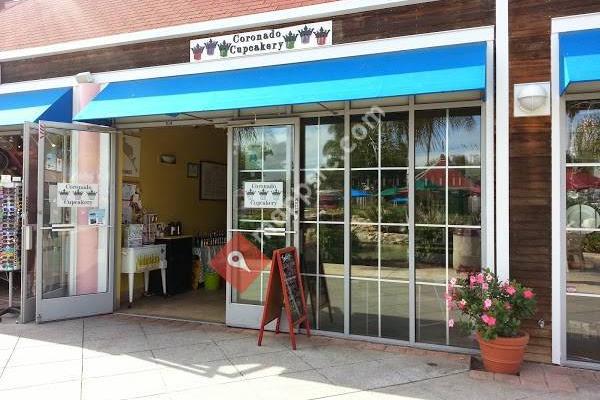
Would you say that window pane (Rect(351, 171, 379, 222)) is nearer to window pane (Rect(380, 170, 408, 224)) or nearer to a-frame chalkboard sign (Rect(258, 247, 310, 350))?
window pane (Rect(380, 170, 408, 224))

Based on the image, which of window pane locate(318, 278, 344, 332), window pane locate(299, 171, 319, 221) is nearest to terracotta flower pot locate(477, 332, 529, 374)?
window pane locate(318, 278, 344, 332)

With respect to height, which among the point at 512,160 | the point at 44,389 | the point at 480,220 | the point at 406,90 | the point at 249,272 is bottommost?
the point at 44,389

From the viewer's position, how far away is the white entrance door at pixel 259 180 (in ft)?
19.4

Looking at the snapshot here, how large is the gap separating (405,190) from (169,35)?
3.54 meters

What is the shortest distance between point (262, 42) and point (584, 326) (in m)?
4.50

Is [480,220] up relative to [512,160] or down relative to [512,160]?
down

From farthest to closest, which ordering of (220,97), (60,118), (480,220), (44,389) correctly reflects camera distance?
(60,118), (220,97), (480,220), (44,389)

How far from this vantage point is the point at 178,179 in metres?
8.80

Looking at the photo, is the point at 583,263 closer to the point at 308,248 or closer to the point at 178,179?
the point at 308,248

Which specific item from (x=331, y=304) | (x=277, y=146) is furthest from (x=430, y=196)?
(x=277, y=146)

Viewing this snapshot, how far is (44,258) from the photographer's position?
20.7 feet

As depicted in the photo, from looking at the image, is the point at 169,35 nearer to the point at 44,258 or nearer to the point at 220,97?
the point at 220,97

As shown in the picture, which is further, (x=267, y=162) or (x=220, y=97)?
(x=267, y=162)

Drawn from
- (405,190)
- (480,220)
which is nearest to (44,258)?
(405,190)
